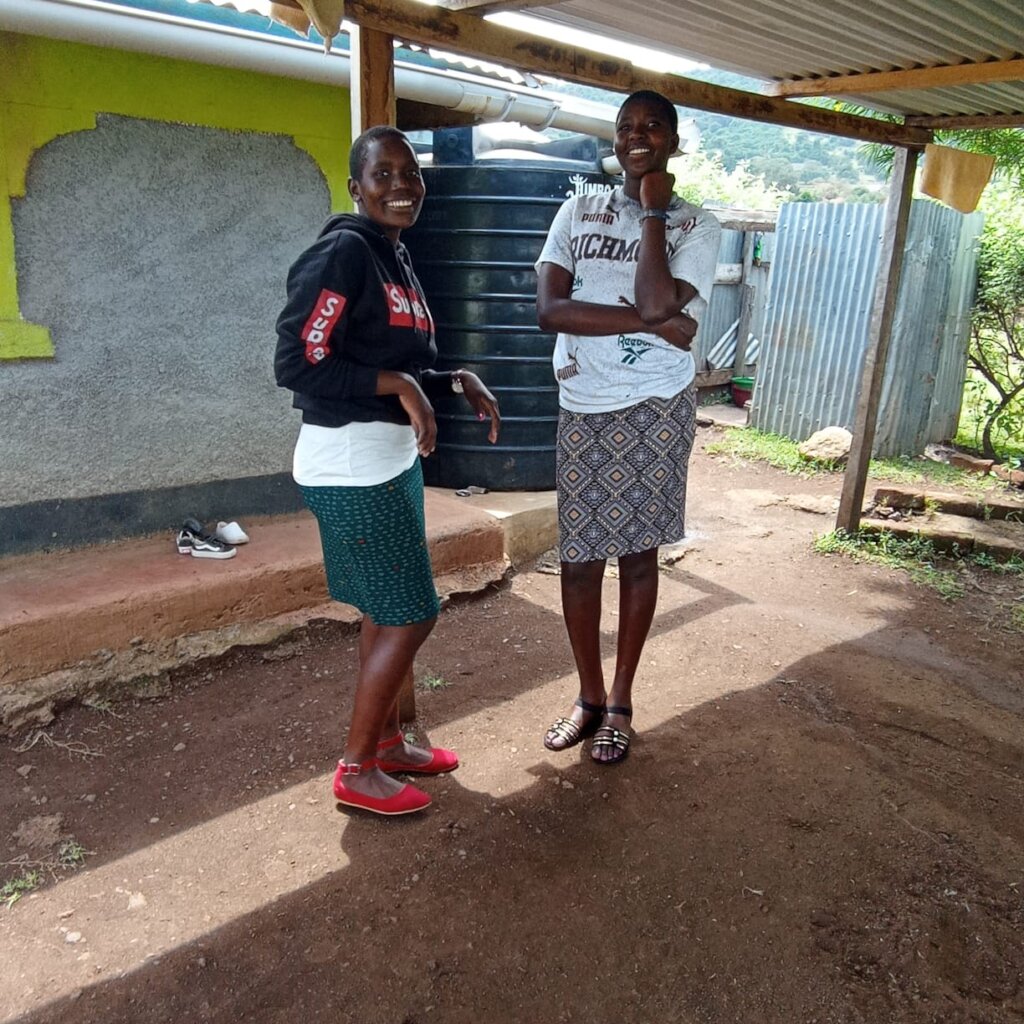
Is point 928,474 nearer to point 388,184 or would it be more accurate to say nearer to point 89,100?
point 388,184

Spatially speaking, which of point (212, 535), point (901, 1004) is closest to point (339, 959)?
point (901, 1004)

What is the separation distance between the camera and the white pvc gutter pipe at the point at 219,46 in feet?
10.6

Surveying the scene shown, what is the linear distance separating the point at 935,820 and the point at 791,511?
382cm

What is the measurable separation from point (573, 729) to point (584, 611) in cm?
42

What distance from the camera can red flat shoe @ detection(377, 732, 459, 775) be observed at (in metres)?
2.74

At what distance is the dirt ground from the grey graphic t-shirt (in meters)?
1.22

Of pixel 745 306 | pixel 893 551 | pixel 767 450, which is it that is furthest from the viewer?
pixel 745 306

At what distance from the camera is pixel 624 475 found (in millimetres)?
2709

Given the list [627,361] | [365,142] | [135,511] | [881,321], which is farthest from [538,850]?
[881,321]

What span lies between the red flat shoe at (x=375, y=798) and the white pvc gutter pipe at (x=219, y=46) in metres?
2.89

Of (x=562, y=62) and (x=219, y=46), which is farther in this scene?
(x=219, y=46)

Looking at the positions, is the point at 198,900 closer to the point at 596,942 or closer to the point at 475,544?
the point at 596,942

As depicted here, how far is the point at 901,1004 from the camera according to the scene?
1943 millimetres

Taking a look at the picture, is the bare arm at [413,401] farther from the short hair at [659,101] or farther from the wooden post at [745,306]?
the wooden post at [745,306]
